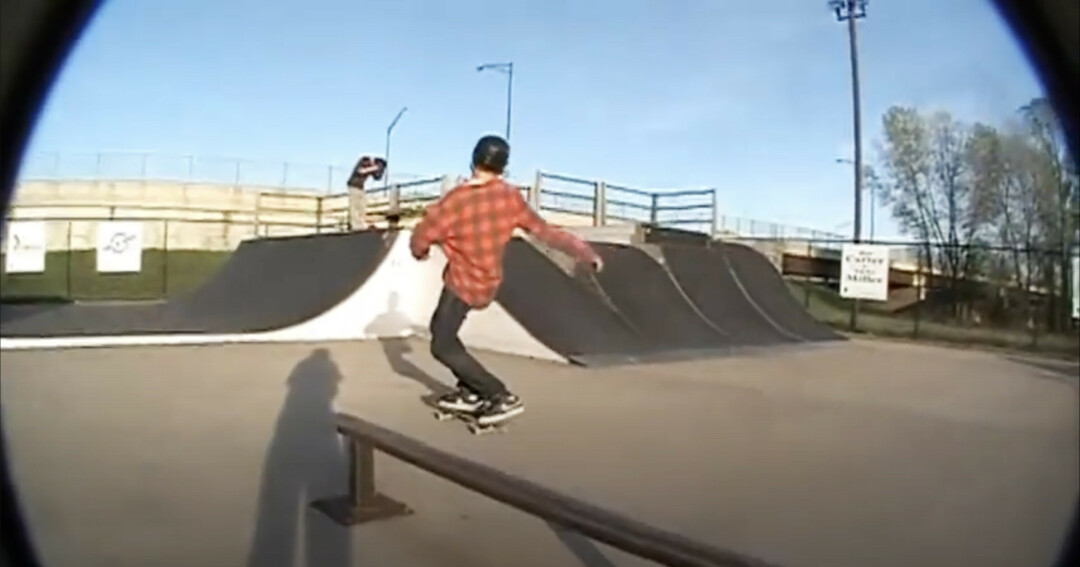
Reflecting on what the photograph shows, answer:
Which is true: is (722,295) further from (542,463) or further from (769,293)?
(542,463)

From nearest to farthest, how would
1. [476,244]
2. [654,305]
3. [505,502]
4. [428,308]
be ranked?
1. [505,502]
2. [476,244]
3. [428,308]
4. [654,305]

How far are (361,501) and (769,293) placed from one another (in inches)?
341

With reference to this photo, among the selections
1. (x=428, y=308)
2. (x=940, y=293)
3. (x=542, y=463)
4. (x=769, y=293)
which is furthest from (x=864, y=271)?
(x=542, y=463)

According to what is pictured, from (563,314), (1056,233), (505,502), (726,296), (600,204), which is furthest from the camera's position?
(600,204)

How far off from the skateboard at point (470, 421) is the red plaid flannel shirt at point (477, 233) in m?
0.48

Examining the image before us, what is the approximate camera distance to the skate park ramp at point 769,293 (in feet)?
31.3

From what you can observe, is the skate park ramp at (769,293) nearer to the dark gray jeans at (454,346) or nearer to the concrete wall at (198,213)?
the concrete wall at (198,213)

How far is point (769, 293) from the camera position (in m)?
10.3

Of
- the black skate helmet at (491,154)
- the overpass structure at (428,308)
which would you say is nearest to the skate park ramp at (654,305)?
the overpass structure at (428,308)

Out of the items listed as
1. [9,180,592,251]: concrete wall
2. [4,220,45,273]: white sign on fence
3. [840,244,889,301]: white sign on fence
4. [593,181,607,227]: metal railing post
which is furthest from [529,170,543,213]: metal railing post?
[4,220,45,273]: white sign on fence

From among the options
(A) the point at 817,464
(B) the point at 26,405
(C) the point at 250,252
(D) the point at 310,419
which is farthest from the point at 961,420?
(C) the point at 250,252

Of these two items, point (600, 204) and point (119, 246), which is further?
point (600, 204)

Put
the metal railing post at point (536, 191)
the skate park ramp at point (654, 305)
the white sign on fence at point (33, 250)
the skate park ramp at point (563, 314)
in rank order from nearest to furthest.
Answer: the skate park ramp at point (563, 314) → the white sign on fence at point (33, 250) → the skate park ramp at point (654, 305) → the metal railing post at point (536, 191)

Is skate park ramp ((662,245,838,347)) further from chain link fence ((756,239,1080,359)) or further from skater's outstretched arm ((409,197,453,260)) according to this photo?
skater's outstretched arm ((409,197,453,260))
